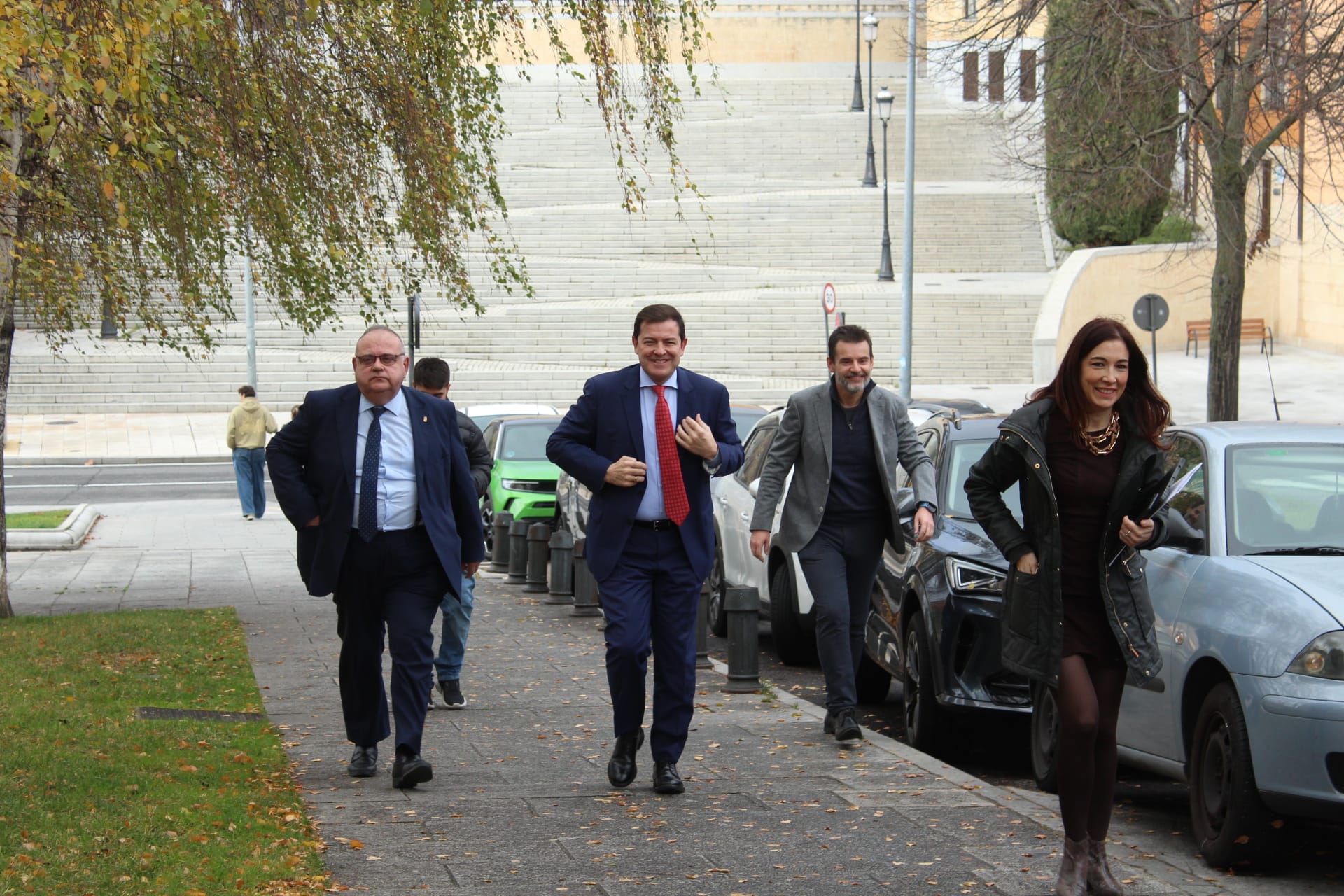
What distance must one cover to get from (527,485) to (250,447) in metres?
6.07

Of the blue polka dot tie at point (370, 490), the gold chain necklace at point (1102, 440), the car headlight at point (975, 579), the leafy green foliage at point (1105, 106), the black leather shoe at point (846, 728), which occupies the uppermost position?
the leafy green foliage at point (1105, 106)

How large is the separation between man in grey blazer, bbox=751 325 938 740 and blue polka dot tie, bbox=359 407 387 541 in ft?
6.67

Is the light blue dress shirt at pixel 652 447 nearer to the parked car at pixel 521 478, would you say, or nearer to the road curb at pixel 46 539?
the parked car at pixel 521 478

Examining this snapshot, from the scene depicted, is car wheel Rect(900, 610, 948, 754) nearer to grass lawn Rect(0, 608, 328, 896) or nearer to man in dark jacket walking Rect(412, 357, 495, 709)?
man in dark jacket walking Rect(412, 357, 495, 709)

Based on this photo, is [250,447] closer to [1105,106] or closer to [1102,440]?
[1105,106]

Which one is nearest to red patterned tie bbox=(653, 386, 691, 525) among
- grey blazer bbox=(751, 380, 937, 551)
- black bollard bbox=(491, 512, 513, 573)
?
grey blazer bbox=(751, 380, 937, 551)

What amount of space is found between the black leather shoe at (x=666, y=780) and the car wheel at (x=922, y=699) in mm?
1737

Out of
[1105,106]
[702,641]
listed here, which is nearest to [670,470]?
[702,641]

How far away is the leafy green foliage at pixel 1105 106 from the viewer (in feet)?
66.7

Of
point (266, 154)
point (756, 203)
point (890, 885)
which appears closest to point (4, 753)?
point (890, 885)

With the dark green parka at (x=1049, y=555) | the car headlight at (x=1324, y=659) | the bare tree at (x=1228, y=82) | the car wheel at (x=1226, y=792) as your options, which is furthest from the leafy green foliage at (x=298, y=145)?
the bare tree at (x=1228, y=82)

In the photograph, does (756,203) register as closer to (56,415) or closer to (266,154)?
(56,415)

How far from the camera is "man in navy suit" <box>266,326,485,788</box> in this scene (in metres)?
6.79

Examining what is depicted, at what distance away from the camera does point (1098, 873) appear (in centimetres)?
520
